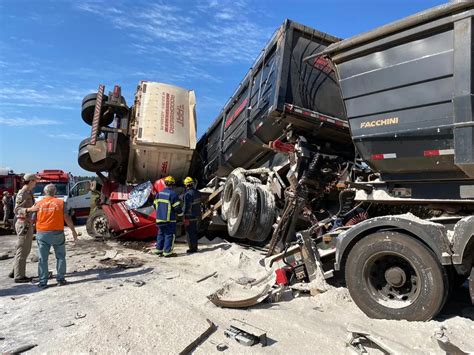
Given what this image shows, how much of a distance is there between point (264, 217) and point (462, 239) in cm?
285

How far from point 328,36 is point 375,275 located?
355 cm

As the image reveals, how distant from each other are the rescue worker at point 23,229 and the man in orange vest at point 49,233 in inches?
8.5

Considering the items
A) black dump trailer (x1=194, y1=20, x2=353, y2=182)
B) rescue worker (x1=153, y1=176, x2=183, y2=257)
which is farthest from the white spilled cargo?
black dump trailer (x1=194, y1=20, x2=353, y2=182)

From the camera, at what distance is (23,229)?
5113mm

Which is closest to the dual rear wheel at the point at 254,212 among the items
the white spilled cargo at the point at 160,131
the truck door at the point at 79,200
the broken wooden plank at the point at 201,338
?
the broken wooden plank at the point at 201,338

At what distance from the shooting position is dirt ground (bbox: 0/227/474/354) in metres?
2.87

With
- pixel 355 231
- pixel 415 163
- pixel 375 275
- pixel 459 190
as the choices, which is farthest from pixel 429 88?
pixel 375 275

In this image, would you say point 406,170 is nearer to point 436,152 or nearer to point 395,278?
point 436,152

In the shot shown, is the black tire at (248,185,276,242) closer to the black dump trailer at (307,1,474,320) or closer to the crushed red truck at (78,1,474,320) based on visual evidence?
the crushed red truck at (78,1,474,320)

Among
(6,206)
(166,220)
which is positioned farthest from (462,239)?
(6,206)

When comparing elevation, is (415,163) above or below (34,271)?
above

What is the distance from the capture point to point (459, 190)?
128 inches

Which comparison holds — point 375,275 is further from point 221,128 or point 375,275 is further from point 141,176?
point 141,176

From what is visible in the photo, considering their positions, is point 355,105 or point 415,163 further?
point 355,105
